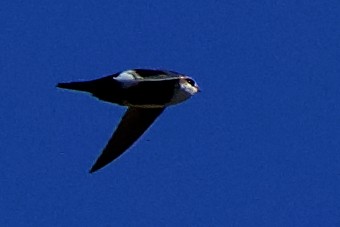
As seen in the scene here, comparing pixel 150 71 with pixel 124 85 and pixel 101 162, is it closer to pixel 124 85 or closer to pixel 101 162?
pixel 124 85

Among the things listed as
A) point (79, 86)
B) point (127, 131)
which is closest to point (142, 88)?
point (79, 86)

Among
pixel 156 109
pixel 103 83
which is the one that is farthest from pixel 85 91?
pixel 156 109

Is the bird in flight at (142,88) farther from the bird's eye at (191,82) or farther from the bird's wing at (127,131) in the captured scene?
the bird's wing at (127,131)

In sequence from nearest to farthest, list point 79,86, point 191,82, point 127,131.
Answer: point 79,86, point 191,82, point 127,131

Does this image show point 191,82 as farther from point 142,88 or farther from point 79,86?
point 79,86

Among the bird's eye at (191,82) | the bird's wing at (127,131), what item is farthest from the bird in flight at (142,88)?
the bird's wing at (127,131)

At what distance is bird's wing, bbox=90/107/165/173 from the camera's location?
14.1 m

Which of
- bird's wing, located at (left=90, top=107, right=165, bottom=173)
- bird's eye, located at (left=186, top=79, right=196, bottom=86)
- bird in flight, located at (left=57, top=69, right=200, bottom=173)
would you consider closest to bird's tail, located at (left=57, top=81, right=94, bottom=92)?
bird in flight, located at (left=57, top=69, right=200, bottom=173)

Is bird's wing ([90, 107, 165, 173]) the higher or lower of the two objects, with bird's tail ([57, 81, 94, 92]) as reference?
lower

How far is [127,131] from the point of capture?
14.2 metres

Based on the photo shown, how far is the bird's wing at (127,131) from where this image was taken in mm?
14141

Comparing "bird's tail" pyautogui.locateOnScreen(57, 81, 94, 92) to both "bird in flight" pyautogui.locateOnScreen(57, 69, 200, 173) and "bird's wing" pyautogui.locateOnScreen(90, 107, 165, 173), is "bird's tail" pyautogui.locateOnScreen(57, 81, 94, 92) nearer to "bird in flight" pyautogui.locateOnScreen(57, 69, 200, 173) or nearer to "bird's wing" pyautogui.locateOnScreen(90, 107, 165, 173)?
"bird in flight" pyautogui.locateOnScreen(57, 69, 200, 173)

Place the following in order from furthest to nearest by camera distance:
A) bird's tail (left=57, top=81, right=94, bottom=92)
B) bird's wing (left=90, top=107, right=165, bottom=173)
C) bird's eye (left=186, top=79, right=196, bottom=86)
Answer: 1. bird's wing (left=90, top=107, right=165, bottom=173)
2. bird's eye (left=186, top=79, right=196, bottom=86)
3. bird's tail (left=57, top=81, right=94, bottom=92)

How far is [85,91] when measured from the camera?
13.0 meters
